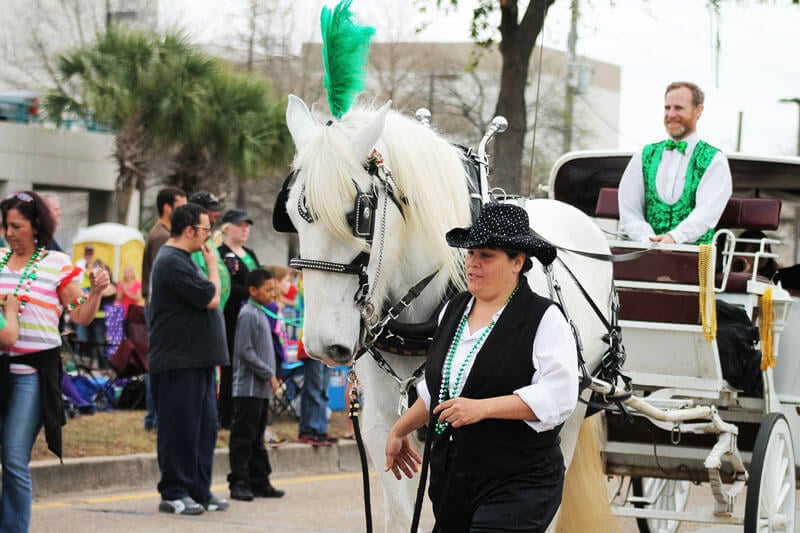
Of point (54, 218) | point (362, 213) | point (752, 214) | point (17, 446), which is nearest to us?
point (362, 213)

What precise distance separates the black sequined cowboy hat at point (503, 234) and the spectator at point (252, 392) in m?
5.44

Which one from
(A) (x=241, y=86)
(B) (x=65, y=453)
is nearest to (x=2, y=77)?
(A) (x=241, y=86)

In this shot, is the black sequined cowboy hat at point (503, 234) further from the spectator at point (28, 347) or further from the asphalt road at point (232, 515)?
the asphalt road at point (232, 515)

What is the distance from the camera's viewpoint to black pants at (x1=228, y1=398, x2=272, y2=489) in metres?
9.34

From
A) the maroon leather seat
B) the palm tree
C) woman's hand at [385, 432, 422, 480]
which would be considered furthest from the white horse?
the palm tree

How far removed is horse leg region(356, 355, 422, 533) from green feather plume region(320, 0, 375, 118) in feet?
3.50

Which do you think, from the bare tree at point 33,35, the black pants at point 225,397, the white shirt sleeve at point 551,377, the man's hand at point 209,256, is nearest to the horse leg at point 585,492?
the white shirt sleeve at point 551,377

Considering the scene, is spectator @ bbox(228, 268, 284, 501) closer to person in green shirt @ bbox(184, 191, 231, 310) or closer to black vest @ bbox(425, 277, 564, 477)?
person in green shirt @ bbox(184, 191, 231, 310)

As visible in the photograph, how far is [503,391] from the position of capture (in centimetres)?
402

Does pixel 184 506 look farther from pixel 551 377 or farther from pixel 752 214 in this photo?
pixel 551 377

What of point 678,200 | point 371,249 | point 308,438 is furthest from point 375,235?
point 308,438

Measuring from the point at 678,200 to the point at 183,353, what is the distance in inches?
143

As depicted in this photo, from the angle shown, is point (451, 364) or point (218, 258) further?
point (218, 258)

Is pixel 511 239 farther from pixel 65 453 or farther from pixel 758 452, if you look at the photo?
pixel 65 453
